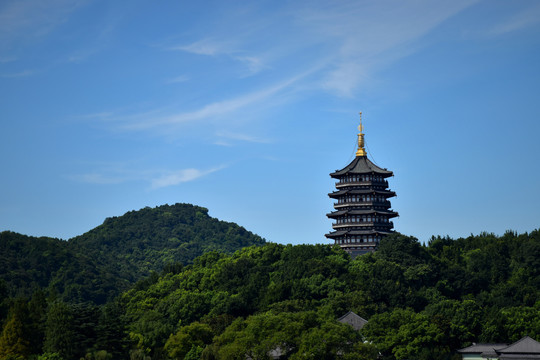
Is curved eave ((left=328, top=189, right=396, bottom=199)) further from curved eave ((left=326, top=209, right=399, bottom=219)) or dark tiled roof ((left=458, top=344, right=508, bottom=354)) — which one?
dark tiled roof ((left=458, top=344, right=508, bottom=354))

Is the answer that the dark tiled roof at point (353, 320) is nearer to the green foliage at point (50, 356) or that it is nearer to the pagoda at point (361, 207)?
the pagoda at point (361, 207)

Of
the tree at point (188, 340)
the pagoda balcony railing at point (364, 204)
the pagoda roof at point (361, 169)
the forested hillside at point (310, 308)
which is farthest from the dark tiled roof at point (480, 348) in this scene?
the pagoda roof at point (361, 169)

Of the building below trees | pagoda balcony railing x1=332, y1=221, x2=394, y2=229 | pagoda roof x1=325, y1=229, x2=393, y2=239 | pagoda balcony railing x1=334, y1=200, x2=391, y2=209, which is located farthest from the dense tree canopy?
pagoda balcony railing x1=334, y1=200, x2=391, y2=209

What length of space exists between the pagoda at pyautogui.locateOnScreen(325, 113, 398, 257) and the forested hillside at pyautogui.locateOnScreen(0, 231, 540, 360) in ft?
15.1

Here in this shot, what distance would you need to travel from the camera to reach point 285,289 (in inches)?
3091

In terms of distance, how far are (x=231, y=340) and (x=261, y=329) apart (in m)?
3.44

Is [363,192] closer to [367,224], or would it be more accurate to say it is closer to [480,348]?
[367,224]

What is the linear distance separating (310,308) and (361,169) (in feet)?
80.8

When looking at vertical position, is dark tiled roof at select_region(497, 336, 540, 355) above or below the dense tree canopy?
below

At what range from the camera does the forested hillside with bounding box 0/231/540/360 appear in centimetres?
5938

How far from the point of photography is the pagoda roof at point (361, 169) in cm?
9356

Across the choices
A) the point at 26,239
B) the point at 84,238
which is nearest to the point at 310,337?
the point at 26,239

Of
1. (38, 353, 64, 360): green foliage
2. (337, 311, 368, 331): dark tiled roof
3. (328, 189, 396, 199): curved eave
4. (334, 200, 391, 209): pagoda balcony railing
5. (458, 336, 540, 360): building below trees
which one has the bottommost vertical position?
(38, 353, 64, 360): green foliage

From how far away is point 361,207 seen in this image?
306ft
